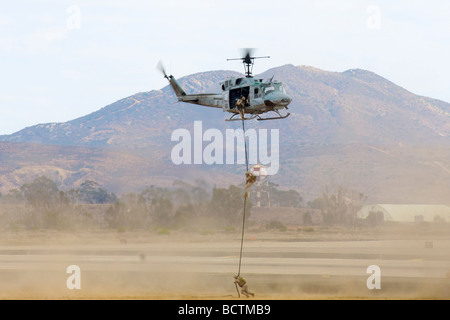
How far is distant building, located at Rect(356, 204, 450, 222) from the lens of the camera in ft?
427

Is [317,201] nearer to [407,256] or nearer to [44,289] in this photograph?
[407,256]

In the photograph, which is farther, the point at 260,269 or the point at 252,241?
the point at 252,241

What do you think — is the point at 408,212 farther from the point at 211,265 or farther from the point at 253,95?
the point at 253,95

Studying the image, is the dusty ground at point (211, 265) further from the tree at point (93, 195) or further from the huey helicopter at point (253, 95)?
the tree at point (93, 195)

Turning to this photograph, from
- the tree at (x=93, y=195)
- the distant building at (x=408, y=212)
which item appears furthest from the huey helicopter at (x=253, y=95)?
the distant building at (x=408, y=212)

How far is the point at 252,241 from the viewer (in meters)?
87.1

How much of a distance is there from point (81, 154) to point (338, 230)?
91.7 metres

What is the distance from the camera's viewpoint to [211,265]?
6091 cm

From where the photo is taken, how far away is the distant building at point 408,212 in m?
130

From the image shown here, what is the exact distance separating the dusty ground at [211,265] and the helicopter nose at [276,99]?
39.8 ft

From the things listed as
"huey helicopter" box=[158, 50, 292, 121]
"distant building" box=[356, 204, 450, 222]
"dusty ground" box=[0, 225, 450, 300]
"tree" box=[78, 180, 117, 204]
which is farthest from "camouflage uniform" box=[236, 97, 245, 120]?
"distant building" box=[356, 204, 450, 222]

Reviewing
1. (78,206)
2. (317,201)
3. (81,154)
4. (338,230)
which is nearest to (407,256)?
(338,230)

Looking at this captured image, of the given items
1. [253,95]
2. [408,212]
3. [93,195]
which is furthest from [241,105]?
[408,212]

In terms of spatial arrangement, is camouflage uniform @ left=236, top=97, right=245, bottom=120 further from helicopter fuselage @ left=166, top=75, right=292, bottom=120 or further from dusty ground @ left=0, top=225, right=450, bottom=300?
dusty ground @ left=0, top=225, right=450, bottom=300
